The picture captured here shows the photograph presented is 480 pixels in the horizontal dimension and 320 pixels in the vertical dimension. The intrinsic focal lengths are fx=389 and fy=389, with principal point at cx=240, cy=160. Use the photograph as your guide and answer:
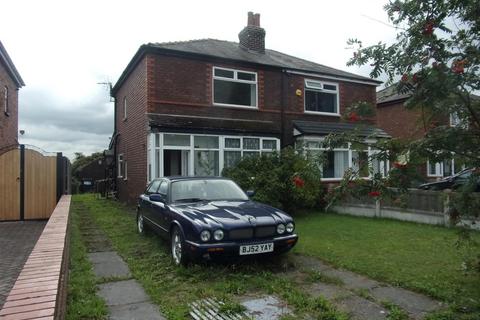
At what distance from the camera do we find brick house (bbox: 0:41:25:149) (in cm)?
1420

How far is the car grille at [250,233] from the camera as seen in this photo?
565 cm

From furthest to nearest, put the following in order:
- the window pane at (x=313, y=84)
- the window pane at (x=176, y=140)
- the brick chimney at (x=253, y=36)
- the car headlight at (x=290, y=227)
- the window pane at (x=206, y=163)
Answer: the brick chimney at (x=253, y=36) < the window pane at (x=313, y=84) < the window pane at (x=206, y=163) < the window pane at (x=176, y=140) < the car headlight at (x=290, y=227)

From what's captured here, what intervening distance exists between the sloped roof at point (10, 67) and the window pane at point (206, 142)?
7.47m

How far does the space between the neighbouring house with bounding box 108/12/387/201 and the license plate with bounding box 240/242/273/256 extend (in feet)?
25.6

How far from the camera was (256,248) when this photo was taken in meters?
5.72

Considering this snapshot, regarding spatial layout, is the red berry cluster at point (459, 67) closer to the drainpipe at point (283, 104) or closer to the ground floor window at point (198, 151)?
the ground floor window at point (198, 151)

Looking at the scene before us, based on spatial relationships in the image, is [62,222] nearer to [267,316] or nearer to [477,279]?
[267,316]

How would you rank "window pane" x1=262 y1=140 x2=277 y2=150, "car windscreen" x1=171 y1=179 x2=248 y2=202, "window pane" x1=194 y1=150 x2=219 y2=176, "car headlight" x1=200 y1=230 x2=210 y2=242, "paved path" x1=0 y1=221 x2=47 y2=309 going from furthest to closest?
"window pane" x1=262 y1=140 x2=277 y2=150 → "window pane" x1=194 y1=150 x2=219 y2=176 → "car windscreen" x1=171 y1=179 x2=248 y2=202 → "car headlight" x1=200 y1=230 x2=210 y2=242 → "paved path" x1=0 y1=221 x2=47 y2=309

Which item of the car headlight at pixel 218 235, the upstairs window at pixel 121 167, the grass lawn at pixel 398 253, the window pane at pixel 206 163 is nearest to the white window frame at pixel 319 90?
the window pane at pixel 206 163

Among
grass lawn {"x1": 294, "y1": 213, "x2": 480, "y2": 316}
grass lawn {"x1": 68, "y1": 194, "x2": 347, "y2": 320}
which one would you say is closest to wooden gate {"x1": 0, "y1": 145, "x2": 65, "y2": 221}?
grass lawn {"x1": 68, "y1": 194, "x2": 347, "y2": 320}

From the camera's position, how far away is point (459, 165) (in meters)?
4.33

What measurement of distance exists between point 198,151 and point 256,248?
843cm

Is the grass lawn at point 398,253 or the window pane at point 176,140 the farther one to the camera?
the window pane at point 176,140

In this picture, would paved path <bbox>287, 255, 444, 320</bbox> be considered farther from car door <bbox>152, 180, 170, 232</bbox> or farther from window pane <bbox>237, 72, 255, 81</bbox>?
window pane <bbox>237, 72, 255, 81</bbox>
